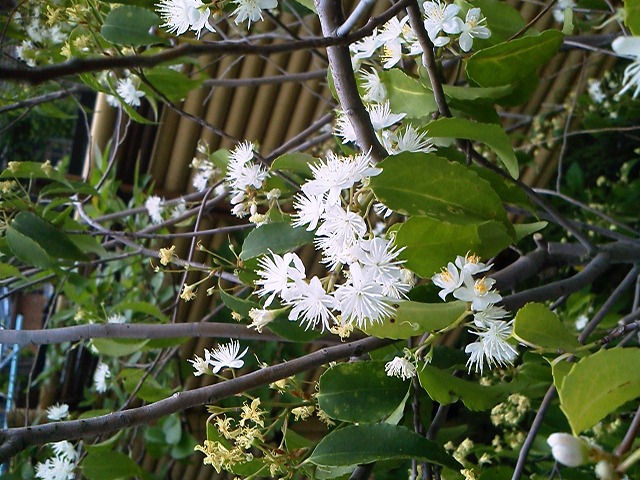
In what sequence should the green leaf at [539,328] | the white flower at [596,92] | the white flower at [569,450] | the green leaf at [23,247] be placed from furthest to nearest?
the white flower at [596,92] → the green leaf at [23,247] → the green leaf at [539,328] → the white flower at [569,450]

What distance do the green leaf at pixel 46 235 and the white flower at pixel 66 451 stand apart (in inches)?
15.8

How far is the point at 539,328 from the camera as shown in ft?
1.73

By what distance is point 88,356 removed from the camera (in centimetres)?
198

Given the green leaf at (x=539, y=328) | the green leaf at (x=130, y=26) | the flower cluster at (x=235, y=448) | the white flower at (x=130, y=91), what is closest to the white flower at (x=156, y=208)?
the white flower at (x=130, y=91)

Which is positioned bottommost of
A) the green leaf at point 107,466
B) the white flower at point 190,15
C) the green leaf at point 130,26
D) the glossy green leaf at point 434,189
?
the green leaf at point 107,466

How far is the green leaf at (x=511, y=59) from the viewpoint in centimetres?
65

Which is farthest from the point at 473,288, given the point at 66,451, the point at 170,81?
the point at 66,451

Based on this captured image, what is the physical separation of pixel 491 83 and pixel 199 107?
1.45m

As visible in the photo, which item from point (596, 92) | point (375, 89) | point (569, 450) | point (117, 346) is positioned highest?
point (596, 92)

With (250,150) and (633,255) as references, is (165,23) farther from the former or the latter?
(633,255)

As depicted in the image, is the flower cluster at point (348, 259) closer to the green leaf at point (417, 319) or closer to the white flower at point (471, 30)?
the green leaf at point (417, 319)

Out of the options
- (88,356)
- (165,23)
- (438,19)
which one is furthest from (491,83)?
(88,356)

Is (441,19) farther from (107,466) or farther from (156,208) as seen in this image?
(156,208)

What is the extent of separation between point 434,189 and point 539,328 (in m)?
0.14
